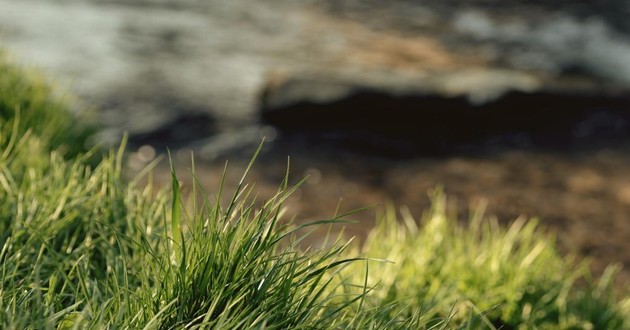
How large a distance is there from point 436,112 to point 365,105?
521 mm

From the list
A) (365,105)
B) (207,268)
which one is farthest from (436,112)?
(207,268)

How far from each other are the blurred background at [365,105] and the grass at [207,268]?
1.86 m

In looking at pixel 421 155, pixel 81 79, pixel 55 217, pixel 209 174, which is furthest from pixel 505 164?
pixel 55 217

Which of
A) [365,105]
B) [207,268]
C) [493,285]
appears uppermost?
[207,268]

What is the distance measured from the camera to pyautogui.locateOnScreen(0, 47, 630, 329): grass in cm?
193

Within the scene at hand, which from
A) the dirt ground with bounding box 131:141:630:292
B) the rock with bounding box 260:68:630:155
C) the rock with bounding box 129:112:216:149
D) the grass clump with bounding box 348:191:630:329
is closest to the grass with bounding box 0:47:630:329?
the grass clump with bounding box 348:191:630:329

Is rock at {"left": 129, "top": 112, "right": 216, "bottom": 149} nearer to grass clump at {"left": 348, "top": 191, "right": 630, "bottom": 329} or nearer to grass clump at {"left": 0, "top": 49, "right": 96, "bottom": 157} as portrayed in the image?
grass clump at {"left": 0, "top": 49, "right": 96, "bottom": 157}

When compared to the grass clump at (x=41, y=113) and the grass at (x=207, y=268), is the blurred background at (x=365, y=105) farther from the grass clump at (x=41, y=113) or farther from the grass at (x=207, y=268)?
the grass at (x=207, y=268)

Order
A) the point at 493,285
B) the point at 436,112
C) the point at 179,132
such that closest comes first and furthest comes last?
the point at 493,285 → the point at 179,132 → the point at 436,112

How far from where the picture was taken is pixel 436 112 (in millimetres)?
6789

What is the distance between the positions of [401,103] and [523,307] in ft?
12.6

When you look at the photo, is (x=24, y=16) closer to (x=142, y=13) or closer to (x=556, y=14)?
(x=142, y=13)

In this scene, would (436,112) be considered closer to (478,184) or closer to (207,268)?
(478,184)

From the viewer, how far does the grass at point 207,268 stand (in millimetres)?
1935
